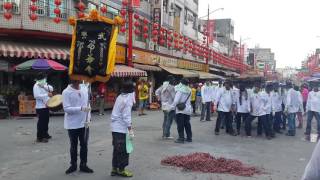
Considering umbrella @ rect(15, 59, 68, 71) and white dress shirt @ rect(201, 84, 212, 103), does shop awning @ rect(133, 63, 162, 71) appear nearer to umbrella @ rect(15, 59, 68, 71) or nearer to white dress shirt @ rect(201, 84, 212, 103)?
umbrella @ rect(15, 59, 68, 71)

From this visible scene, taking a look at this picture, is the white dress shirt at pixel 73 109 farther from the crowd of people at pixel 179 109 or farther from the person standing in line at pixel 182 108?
the person standing in line at pixel 182 108

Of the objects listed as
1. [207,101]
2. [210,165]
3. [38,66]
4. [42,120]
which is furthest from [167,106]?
[38,66]

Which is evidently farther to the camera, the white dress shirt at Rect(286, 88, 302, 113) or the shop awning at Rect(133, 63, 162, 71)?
the shop awning at Rect(133, 63, 162, 71)

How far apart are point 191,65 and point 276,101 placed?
2739 cm

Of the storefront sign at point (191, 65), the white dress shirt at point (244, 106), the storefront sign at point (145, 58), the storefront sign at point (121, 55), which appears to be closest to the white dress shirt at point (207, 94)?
the white dress shirt at point (244, 106)

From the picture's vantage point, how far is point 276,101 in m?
14.5

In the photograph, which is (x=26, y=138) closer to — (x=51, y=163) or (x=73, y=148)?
(x=51, y=163)

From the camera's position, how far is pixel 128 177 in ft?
24.0

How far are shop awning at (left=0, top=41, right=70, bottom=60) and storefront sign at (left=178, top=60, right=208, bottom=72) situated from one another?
58.1 feet

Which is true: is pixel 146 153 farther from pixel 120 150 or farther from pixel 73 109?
pixel 73 109

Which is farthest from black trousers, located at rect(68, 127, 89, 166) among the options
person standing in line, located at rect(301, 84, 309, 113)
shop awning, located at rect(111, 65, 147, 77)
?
shop awning, located at rect(111, 65, 147, 77)

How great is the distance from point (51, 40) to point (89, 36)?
48.9 feet

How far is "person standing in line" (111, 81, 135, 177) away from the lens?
286 inches

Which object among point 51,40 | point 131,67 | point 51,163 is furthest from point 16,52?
point 51,163
